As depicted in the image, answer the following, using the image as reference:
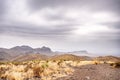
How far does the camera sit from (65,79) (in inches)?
898

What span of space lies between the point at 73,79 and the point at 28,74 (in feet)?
19.7

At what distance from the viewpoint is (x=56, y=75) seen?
2588cm

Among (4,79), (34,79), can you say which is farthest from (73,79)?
(4,79)

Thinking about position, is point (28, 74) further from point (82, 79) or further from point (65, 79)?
point (82, 79)

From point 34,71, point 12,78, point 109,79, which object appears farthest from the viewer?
point 34,71

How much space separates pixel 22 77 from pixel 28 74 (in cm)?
132

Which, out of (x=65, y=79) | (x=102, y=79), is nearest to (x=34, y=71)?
(x=65, y=79)

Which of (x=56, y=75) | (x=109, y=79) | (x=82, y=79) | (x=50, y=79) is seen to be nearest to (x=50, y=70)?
(x=56, y=75)

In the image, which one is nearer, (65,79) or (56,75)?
(65,79)

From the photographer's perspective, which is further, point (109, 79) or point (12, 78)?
point (12, 78)

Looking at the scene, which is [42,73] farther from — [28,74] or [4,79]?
[4,79]

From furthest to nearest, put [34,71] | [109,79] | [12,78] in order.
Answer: [34,71]
[12,78]
[109,79]

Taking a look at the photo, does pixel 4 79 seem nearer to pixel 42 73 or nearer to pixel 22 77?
pixel 22 77

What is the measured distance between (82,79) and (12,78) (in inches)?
308
